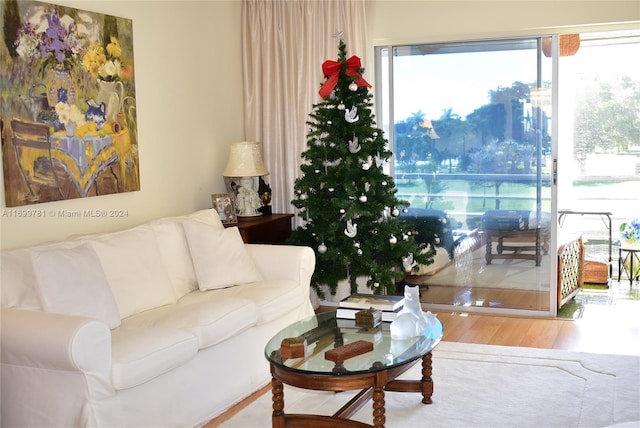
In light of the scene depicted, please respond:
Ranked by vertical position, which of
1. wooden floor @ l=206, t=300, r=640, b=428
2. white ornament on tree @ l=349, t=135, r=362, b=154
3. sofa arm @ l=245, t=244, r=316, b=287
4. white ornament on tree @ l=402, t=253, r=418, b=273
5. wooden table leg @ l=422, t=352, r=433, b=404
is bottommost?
wooden floor @ l=206, t=300, r=640, b=428

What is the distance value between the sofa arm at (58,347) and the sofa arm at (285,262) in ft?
6.00

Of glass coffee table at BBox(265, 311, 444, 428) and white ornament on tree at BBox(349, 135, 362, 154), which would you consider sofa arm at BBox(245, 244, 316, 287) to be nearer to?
white ornament on tree at BBox(349, 135, 362, 154)

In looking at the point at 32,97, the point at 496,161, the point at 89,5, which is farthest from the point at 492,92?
the point at 32,97

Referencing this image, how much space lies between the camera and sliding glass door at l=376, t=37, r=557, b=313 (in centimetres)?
561

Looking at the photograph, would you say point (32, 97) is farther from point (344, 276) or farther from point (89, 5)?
point (344, 276)

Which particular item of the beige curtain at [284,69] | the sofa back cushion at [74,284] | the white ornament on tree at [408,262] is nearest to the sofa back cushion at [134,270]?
the sofa back cushion at [74,284]

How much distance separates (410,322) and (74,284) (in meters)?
1.58

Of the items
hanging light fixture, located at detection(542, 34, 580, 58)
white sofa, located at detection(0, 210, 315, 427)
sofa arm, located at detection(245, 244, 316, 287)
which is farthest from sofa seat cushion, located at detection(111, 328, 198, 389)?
hanging light fixture, located at detection(542, 34, 580, 58)

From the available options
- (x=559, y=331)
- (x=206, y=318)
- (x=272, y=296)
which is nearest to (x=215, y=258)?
(x=272, y=296)

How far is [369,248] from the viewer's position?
17.2 feet

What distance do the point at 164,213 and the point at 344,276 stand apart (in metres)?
1.38

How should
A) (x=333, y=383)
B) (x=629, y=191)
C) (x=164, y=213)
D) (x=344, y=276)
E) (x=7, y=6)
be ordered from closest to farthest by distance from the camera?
1. (x=333, y=383)
2. (x=7, y=6)
3. (x=164, y=213)
4. (x=344, y=276)
5. (x=629, y=191)

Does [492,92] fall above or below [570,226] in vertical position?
above

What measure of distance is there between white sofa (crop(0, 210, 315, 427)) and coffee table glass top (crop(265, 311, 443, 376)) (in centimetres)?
45
